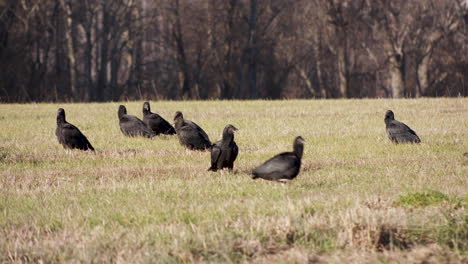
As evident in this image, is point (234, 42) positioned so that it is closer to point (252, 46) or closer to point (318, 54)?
point (252, 46)

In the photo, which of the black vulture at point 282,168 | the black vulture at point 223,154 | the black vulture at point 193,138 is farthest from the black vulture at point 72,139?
the black vulture at point 282,168

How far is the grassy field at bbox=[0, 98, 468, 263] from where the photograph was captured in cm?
568

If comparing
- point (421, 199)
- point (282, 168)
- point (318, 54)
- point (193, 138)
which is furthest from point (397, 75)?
point (421, 199)

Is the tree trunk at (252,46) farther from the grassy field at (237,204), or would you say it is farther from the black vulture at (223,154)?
A: the black vulture at (223,154)

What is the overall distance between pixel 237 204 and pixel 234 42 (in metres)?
44.4

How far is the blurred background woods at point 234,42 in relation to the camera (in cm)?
4447

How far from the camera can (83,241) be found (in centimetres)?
595

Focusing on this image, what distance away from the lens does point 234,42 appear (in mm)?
50938

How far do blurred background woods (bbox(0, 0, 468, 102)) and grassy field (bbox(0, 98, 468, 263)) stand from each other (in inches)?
1226

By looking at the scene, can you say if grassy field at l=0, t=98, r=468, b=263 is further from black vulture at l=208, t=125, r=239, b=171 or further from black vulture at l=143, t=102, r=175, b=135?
black vulture at l=143, t=102, r=175, b=135

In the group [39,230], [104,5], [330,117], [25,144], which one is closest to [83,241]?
[39,230]

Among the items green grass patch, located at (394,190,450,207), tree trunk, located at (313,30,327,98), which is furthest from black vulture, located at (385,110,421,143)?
tree trunk, located at (313,30,327,98)

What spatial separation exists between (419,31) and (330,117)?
110ft

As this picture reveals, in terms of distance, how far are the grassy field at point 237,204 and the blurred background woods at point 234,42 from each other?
31134mm
